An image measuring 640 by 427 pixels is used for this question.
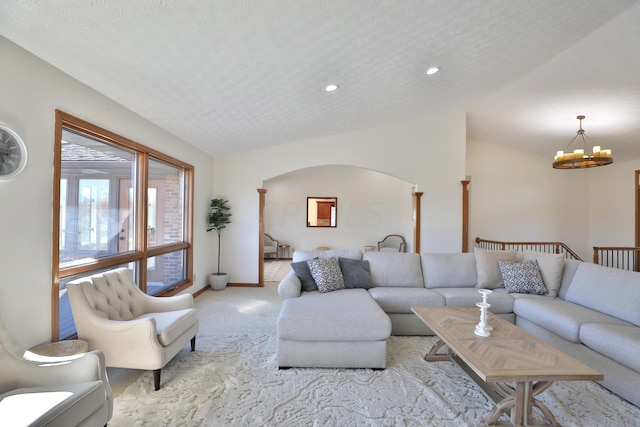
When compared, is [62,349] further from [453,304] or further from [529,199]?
[529,199]

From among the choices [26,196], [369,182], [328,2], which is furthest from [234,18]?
[369,182]

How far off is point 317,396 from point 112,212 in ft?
8.84

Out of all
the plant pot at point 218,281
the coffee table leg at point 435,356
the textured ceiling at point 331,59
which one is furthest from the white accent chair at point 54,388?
the plant pot at point 218,281

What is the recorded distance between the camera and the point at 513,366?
1692mm

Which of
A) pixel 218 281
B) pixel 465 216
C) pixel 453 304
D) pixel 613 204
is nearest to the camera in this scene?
pixel 453 304

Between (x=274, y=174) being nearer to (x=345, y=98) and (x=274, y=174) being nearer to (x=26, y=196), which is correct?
(x=345, y=98)

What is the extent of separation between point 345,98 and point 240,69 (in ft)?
5.27

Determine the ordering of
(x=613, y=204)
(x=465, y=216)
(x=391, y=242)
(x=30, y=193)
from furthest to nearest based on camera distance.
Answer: (x=391, y=242), (x=613, y=204), (x=465, y=216), (x=30, y=193)

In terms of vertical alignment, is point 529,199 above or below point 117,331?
above

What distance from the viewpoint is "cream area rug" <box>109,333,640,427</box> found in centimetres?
190

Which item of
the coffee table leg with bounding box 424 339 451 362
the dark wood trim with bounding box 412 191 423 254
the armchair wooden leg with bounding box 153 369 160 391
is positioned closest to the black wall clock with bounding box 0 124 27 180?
the armchair wooden leg with bounding box 153 369 160 391

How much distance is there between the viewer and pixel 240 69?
8.54ft

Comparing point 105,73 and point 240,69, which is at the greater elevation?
point 240,69

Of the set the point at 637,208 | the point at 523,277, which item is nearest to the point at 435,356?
the point at 523,277
